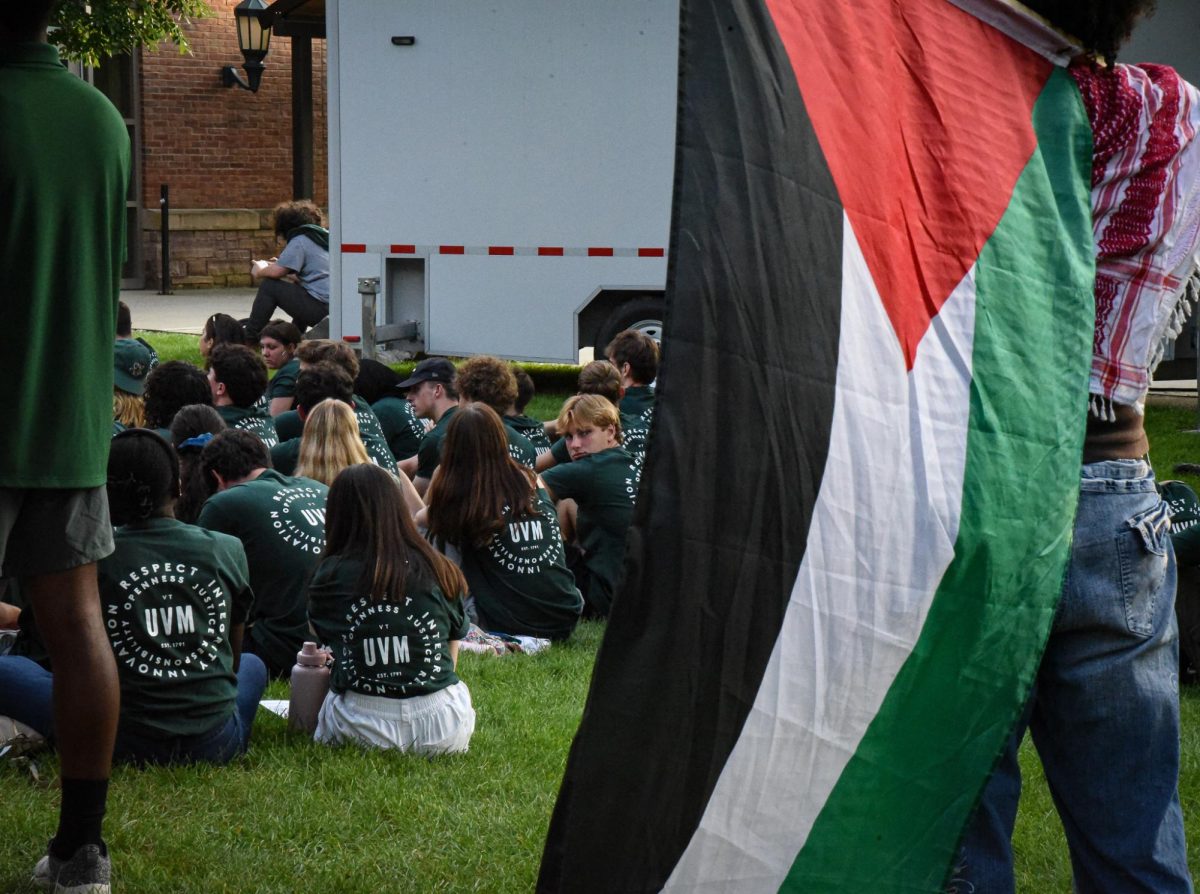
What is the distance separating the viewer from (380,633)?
16.1ft

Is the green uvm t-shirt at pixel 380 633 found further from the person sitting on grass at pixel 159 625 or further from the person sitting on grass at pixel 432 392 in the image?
the person sitting on grass at pixel 432 392

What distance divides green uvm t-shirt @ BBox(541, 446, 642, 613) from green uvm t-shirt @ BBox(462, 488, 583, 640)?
0.34m

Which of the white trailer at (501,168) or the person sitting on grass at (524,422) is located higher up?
the white trailer at (501,168)

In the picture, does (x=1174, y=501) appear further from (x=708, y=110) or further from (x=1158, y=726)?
(x=708, y=110)

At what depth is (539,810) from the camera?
436 cm

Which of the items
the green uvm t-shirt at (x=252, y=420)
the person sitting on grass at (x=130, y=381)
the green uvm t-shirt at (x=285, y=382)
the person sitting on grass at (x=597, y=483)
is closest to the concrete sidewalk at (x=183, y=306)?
the green uvm t-shirt at (x=285, y=382)

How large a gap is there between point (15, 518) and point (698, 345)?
5.62 ft

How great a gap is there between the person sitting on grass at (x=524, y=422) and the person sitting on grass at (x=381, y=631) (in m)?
2.90

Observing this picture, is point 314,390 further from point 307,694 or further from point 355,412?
point 307,694

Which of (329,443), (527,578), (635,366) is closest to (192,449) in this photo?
(329,443)

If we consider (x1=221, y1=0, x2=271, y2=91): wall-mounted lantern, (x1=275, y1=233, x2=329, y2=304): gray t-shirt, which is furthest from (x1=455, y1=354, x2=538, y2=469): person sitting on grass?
(x1=221, y1=0, x2=271, y2=91): wall-mounted lantern

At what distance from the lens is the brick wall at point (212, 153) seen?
23.2 metres

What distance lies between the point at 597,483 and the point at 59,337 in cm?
399

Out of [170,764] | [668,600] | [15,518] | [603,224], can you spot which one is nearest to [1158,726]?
[668,600]
